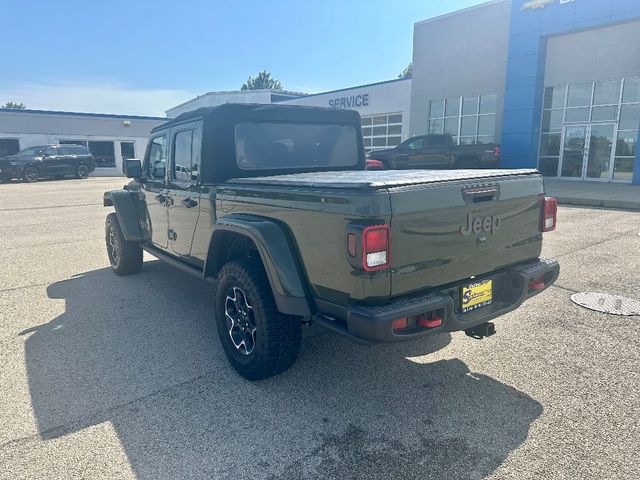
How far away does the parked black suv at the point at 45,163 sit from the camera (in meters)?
23.7

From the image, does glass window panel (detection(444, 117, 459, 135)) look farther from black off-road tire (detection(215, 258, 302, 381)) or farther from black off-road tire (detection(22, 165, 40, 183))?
black off-road tire (detection(22, 165, 40, 183))

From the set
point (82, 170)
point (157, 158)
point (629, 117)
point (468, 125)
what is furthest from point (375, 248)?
point (82, 170)

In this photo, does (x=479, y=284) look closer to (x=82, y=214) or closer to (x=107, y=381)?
(x=107, y=381)

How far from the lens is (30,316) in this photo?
4.66 metres

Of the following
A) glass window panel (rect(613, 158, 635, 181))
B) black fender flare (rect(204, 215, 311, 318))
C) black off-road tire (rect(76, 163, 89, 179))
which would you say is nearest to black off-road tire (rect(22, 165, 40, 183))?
black off-road tire (rect(76, 163, 89, 179))

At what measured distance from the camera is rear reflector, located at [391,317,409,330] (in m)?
2.50

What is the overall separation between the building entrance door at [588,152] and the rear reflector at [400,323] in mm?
18811

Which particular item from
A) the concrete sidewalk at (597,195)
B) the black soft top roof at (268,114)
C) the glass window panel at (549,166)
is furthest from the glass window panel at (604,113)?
the black soft top roof at (268,114)

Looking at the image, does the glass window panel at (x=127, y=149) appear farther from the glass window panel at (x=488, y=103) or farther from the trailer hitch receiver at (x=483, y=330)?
the trailer hitch receiver at (x=483, y=330)

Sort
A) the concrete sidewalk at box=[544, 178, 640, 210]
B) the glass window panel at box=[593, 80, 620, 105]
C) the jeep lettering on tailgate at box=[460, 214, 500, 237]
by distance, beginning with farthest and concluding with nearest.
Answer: the glass window panel at box=[593, 80, 620, 105] → the concrete sidewalk at box=[544, 178, 640, 210] → the jeep lettering on tailgate at box=[460, 214, 500, 237]

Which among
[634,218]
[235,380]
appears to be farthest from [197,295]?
[634,218]

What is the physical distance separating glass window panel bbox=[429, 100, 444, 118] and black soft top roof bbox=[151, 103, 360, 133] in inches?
773

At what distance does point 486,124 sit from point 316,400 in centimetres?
2088

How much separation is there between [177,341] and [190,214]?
118 cm
